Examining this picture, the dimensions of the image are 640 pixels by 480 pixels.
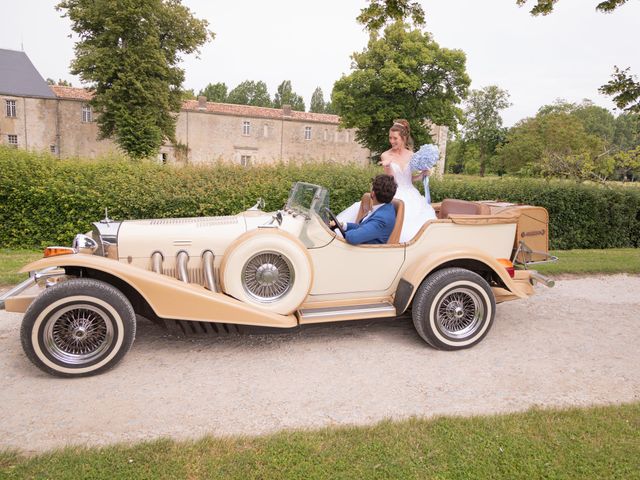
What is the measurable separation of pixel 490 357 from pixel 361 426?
189cm

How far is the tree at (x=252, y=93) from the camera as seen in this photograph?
8531 cm

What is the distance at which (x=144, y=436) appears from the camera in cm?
299

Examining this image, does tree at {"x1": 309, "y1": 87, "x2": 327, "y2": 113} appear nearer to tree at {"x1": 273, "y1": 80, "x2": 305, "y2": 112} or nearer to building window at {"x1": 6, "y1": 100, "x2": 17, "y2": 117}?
tree at {"x1": 273, "y1": 80, "x2": 305, "y2": 112}

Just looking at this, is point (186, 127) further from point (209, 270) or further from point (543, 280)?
point (543, 280)

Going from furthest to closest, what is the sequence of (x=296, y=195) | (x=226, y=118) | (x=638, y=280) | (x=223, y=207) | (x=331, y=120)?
(x=331, y=120) < (x=226, y=118) < (x=223, y=207) < (x=638, y=280) < (x=296, y=195)

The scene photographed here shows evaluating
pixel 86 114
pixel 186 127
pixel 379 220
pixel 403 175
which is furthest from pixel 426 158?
pixel 86 114

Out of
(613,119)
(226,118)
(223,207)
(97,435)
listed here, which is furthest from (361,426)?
(613,119)

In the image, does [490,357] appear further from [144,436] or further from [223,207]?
[223,207]

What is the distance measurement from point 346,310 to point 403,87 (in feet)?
111

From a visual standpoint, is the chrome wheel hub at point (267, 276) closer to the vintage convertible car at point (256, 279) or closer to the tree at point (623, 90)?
the vintage convertible car at point (256, 279)

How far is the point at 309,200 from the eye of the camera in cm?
473

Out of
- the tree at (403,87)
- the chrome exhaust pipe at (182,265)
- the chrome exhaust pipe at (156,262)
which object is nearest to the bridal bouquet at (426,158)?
the chrome exhaust pipe at (182,265)

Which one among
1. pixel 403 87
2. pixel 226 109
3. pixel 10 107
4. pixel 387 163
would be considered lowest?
pixel 387 163

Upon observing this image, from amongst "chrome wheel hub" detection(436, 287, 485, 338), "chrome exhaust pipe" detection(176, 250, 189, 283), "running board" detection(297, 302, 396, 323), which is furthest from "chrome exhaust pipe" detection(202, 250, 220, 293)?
"chrome wheel hub" detection(436, 287, 485, 338)
